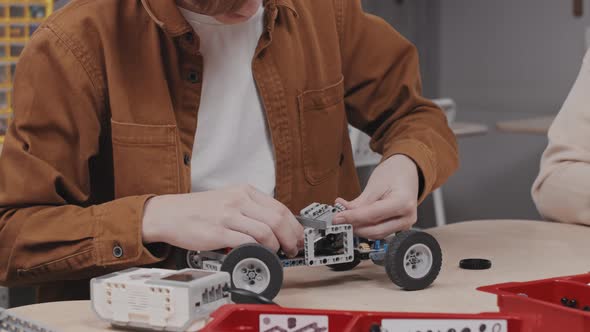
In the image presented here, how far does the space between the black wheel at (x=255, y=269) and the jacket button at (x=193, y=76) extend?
454 mm

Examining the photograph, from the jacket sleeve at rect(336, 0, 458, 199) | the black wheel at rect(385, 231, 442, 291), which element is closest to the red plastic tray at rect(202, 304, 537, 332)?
the black wheel at rect(385, 231, 442, 291)

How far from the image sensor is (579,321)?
36.9 inches

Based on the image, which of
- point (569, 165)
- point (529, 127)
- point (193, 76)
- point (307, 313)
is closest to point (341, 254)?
point (307, 313)

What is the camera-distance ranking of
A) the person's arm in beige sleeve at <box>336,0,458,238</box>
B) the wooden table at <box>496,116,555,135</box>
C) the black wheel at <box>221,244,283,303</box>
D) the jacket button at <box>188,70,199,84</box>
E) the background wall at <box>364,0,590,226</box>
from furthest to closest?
the background wall at <box>364,0,590,226</box>
the wooden table at <box>496,116,555,135</box>
the person's arm in beige sleeve at <box>336,0,458,238</box>
the jacket button at <box>188,70,199,84</box>
the black wheel at <box>221,244,283,303</box>

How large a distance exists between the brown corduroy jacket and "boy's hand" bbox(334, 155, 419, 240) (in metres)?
0.06

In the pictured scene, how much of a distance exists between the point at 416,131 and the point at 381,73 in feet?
0.55

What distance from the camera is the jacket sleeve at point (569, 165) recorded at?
1.77 meters

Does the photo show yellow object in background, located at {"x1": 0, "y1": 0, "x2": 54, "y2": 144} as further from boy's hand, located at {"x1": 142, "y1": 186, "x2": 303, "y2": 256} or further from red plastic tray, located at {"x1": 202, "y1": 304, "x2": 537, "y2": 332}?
red plastic tray, located at {"x1": 202, "y1": 304, "x2": 537, "y2": 332}

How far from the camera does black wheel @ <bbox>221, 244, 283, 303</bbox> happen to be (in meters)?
1.16

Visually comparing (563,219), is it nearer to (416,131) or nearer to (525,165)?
(416,131)

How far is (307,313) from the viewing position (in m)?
0.95

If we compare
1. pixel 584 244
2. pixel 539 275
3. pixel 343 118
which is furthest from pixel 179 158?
pixel 584 244

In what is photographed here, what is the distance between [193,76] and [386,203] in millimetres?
404

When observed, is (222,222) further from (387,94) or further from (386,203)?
(387,94)
